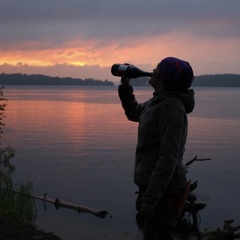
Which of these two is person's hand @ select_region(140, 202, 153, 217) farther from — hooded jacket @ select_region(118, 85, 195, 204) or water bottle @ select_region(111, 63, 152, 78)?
water bottle @ select_region(111, 63, 152, 78)

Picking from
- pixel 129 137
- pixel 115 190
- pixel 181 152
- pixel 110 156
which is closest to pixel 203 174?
pixel 115 190

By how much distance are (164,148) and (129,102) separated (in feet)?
3.65

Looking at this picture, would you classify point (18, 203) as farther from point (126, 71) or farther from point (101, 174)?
point (101, 174)

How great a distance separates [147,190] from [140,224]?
9996 mm

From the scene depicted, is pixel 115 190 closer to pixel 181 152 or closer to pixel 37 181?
pixel 37 181

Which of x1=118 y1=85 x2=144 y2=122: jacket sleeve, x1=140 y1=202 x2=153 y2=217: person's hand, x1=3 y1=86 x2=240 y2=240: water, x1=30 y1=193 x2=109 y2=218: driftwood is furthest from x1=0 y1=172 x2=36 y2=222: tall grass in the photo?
x1=140 y1=202 x2=153 y2=217: person's hand

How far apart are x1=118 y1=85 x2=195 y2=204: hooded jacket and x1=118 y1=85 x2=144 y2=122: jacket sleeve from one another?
66 centimetres

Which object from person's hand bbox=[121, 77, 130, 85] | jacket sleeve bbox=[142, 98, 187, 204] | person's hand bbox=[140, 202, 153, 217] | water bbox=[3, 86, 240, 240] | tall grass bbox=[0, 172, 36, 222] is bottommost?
water bbox=[3, 86, 240, 240]

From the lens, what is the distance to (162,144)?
364cm

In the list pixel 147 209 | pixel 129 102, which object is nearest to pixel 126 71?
pixel 129 102

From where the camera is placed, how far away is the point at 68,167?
75.2 ft

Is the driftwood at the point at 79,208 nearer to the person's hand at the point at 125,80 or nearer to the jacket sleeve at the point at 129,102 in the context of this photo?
the jacket sleeve at the point at 129,102

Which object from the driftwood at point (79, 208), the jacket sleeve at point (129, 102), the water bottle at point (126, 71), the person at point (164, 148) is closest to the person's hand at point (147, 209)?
the person at point (164, 148)

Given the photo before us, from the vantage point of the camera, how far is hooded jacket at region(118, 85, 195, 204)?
3.62m
